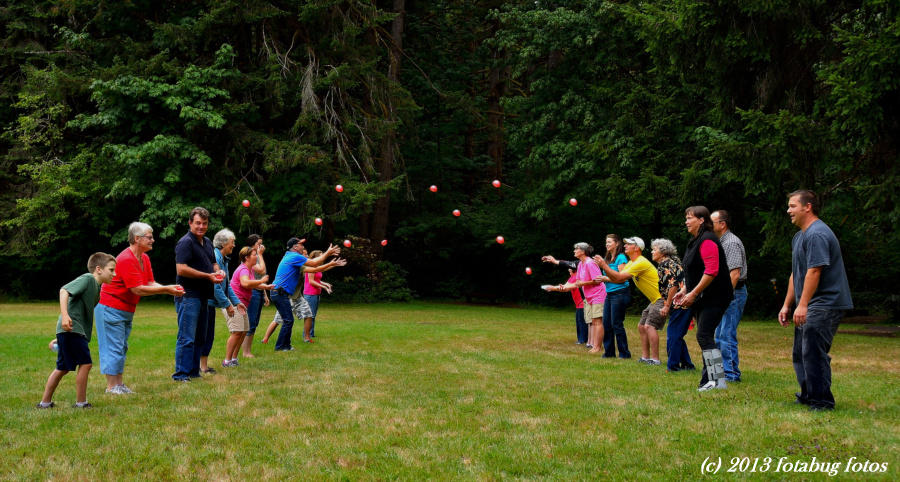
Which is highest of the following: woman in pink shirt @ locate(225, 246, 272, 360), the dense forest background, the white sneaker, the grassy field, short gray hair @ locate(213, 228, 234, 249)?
the dense forest background

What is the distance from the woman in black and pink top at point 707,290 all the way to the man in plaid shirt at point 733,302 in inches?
22.9

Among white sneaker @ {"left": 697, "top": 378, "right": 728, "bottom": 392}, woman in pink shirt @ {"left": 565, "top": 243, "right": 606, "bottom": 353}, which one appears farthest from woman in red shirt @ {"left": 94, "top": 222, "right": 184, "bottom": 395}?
woman in pink shirt @ {"left": 565, "top": 243, "right": 606, "bottom": 353}

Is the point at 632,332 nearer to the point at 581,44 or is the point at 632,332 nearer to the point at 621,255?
the point at 621,255

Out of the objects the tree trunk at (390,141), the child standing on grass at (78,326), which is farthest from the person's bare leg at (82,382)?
the tree trunk at (390,141)

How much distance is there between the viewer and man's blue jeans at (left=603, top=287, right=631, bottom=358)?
1016cm

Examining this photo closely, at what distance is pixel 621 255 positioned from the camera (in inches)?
433

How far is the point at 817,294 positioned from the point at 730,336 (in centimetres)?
203

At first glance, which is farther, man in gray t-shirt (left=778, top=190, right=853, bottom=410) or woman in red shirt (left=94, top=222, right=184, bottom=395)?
woman in red shirt (left=94, top=222, right=184, bottom=395)

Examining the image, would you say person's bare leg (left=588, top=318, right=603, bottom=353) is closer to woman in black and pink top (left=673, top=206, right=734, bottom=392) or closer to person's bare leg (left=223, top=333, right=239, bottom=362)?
woman in black and pink top (left=673, top=206, right=734, bottom=392)

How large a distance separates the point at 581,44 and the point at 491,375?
16770 mm

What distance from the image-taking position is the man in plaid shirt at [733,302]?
25.8 ft

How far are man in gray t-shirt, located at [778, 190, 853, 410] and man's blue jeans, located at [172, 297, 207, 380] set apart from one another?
6157 mm

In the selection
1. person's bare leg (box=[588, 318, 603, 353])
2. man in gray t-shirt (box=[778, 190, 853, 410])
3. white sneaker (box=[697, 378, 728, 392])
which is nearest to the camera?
man in gray t-shirt (box=[778, 190, 853, 410])

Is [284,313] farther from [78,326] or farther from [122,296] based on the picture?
[78,326]
